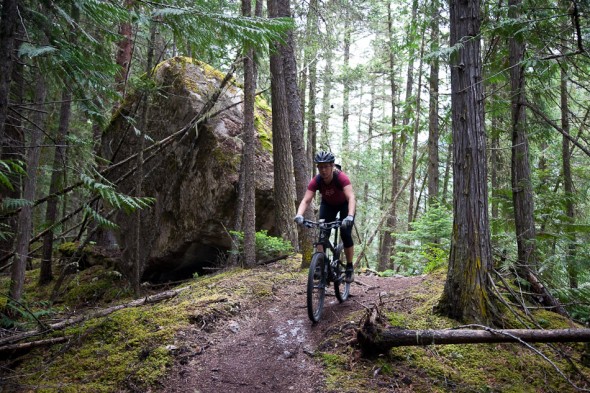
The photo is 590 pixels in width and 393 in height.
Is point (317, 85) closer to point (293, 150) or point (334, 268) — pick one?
point (293, 150)

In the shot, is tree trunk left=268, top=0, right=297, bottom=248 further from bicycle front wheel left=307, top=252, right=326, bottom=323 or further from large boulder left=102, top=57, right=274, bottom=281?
bicycle front wheel left=307, top=252, right=326, bottom=323

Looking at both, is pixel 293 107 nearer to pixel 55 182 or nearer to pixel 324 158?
pixel 324 158

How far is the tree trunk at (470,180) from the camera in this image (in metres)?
4.98

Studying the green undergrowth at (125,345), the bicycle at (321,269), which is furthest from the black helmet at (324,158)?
the green undergrowth at (125,345)

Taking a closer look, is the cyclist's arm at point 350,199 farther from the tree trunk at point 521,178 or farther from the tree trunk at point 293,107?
the tree trunk at point 293,107

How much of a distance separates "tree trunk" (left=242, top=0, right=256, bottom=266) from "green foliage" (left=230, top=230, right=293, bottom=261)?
0.47 m

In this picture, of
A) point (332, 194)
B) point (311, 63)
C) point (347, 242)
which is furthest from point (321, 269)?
point (311, 63)

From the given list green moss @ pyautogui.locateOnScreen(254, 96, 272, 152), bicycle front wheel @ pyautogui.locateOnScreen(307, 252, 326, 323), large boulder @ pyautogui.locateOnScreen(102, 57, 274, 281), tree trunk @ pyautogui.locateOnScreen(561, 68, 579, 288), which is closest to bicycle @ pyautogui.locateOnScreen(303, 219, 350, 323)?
bicycle front wheel @ pyautogui.locateOnScreen(307, 252, 326, 323)

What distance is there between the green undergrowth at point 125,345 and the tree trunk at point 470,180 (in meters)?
3.45

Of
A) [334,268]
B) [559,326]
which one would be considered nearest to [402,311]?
[334,268]

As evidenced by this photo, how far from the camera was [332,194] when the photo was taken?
21.0ft

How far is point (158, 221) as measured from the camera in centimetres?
1051

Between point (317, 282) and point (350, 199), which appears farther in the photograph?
point (350, 199)

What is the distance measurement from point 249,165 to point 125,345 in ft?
15.5
